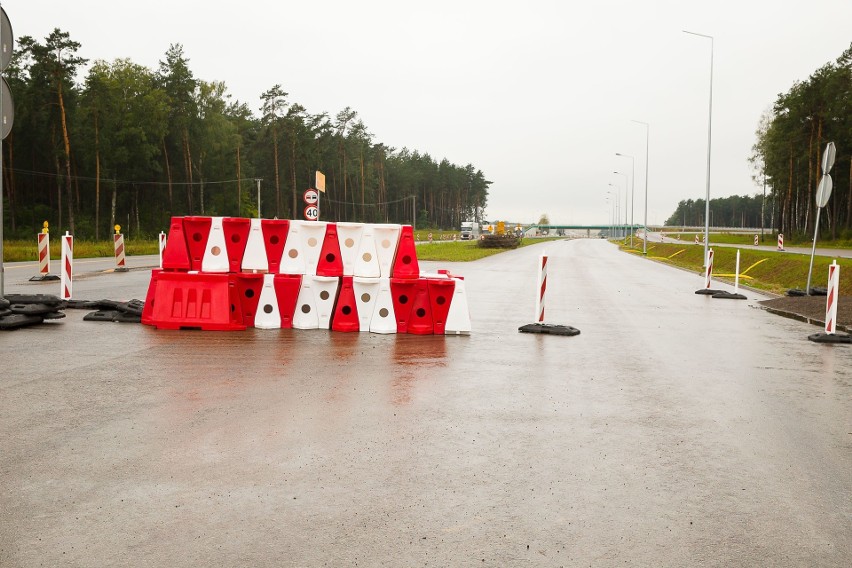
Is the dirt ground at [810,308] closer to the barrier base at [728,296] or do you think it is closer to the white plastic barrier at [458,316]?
the barrier base at [728,296]

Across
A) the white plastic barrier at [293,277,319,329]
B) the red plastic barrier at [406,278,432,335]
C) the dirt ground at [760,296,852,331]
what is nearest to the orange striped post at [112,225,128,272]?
the white plastic barrier at [293,277,319,329]

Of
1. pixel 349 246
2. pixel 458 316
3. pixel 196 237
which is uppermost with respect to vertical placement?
pixel 196 237

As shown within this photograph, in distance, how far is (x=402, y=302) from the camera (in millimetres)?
12672

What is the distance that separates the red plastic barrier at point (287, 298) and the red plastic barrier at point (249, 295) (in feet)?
1.13

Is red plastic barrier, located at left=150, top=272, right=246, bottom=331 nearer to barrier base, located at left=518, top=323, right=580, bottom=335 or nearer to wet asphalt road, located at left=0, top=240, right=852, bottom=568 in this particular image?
wet asphalt road, located at left=0, top=240, right=852, bottom=568

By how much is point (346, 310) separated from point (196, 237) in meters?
2.93

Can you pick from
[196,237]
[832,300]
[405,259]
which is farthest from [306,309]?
[832,300]

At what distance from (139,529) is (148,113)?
79395mm

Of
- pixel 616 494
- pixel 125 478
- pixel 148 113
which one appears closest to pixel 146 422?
pixel 125 478

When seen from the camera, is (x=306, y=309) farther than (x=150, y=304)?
No

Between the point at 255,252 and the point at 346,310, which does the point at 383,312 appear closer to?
the point at 346,310

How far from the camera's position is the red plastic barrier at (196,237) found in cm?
1277

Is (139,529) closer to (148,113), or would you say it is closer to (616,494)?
(616,494)

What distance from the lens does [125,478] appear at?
493 centimetres
